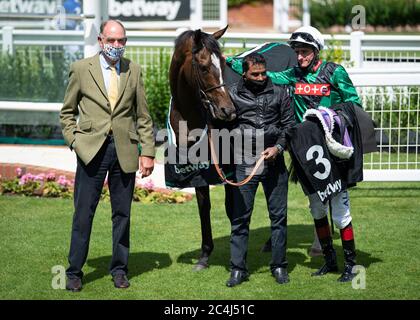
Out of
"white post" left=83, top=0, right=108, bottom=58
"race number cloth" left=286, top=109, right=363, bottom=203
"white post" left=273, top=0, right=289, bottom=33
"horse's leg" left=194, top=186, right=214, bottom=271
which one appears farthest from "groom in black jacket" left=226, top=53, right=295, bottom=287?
"white post" left=273, top=0, right=289, bottom=33

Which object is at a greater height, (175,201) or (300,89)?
(300,89)

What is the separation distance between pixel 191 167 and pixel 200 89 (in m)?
0.76

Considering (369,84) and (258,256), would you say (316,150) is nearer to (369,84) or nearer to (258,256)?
(258,256)

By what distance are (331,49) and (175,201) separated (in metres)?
3.90

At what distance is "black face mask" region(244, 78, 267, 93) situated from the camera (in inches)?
250

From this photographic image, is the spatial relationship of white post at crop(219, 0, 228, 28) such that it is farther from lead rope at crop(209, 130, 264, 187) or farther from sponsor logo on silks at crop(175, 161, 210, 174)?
lead rope at crop(209, 130, 264, 187)

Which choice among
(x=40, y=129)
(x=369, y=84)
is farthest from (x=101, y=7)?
(x=369, y=84)

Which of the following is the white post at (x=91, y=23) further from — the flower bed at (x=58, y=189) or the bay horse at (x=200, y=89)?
the bay horse at (x=200, y=89)

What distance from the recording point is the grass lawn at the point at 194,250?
6.32 metres

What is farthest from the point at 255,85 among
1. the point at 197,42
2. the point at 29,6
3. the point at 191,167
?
the point at 29,6

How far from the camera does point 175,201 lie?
9.26m

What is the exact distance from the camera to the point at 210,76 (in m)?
6.23

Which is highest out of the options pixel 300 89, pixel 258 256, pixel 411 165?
pixel 300 89

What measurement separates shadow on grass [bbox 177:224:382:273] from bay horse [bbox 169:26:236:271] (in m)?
0.27
